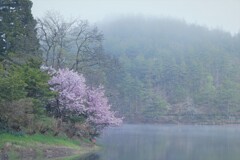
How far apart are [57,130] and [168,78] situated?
8505cm

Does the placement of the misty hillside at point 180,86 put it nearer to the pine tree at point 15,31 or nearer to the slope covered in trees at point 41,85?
the slope covered in trees at point 41,85

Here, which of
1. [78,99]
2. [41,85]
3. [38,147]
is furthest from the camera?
[78,99]

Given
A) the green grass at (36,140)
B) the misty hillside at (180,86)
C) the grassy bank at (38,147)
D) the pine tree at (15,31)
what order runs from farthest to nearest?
the misty hillside at (180,86), the pine tree at (15,31), the green grass at (36,140), the grassy bank at (38,147)

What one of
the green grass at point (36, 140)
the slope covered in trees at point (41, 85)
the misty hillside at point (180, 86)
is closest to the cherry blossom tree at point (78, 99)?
the slope covered in trees at point (41, 85)

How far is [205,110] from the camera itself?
102 meters

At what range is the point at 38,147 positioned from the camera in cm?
2842

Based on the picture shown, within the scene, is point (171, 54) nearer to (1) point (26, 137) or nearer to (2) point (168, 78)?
(2) point (168, 78)

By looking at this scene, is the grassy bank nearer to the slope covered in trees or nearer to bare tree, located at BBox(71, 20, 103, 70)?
the slope covered in trees

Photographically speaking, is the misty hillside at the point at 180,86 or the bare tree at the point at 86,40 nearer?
the bare tree at the point at 86,40

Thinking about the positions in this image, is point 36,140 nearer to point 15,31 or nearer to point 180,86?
point 15,31

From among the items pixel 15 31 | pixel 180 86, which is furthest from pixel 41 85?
pixel 180 86

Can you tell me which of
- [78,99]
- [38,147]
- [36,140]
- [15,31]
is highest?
[15,31]

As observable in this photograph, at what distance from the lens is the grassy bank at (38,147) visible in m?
26.2

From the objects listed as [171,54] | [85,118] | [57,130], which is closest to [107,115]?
[85,118]
